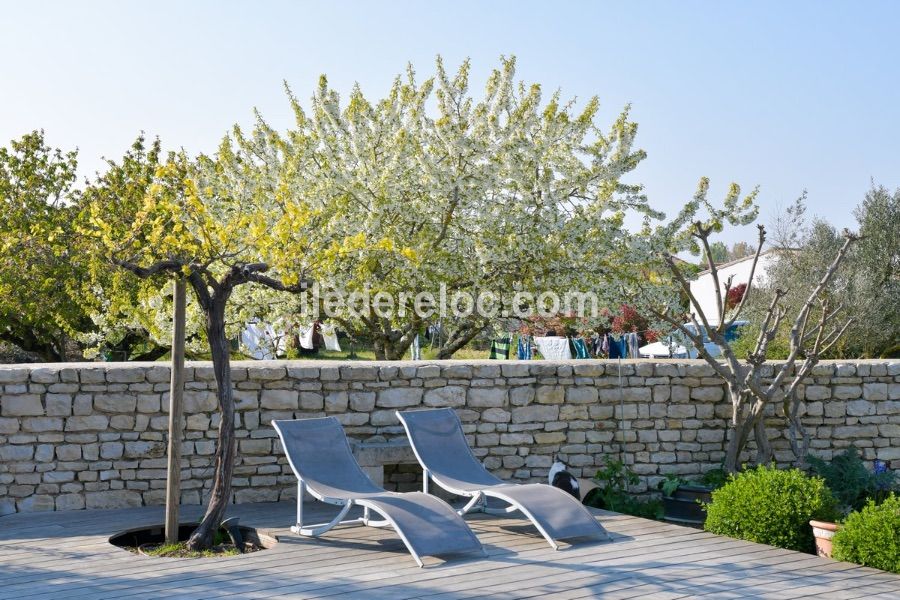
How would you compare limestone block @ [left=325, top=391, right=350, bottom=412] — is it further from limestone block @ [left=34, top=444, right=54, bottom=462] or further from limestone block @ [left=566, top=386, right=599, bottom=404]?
limestone block @ [left=34, top=444, right=54, bottom=462]

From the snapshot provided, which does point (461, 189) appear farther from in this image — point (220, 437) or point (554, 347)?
point (554, 347)

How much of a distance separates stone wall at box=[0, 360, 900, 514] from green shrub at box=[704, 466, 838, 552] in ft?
5.76

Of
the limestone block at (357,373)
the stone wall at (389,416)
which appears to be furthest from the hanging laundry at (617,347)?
the limestone block at (357,373)

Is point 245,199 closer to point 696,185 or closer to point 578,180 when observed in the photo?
point 578,180

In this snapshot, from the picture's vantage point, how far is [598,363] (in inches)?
328

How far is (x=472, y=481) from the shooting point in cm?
673

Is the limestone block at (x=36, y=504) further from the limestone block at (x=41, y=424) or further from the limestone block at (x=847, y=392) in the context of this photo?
the limestone block at (x=847, y=392)

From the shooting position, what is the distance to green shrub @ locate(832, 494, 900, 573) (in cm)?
559

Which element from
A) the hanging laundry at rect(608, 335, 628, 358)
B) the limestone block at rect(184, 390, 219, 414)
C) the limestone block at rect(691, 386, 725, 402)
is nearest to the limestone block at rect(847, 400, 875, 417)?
the limestone block at rect(691, 386, 725, 402)

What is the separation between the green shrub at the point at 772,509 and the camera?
630cm

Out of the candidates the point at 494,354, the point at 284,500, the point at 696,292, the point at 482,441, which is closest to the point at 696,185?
the point at 482,441

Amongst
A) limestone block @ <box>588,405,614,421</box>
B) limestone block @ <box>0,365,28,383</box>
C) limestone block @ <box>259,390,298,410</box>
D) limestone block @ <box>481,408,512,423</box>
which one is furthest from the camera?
limestone block @ <box>588,405,614,421</box>

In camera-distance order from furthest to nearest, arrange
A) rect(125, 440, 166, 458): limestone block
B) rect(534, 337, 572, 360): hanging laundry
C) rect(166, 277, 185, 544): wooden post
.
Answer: rect(534, 337, 572, 360): hanging laundry → rect(125, 440, 166, 458): limestone block → rect(166, 277, 185, 544): wooden post

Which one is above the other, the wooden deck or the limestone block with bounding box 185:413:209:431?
the limestone block with bounding box 185:413:209:431
